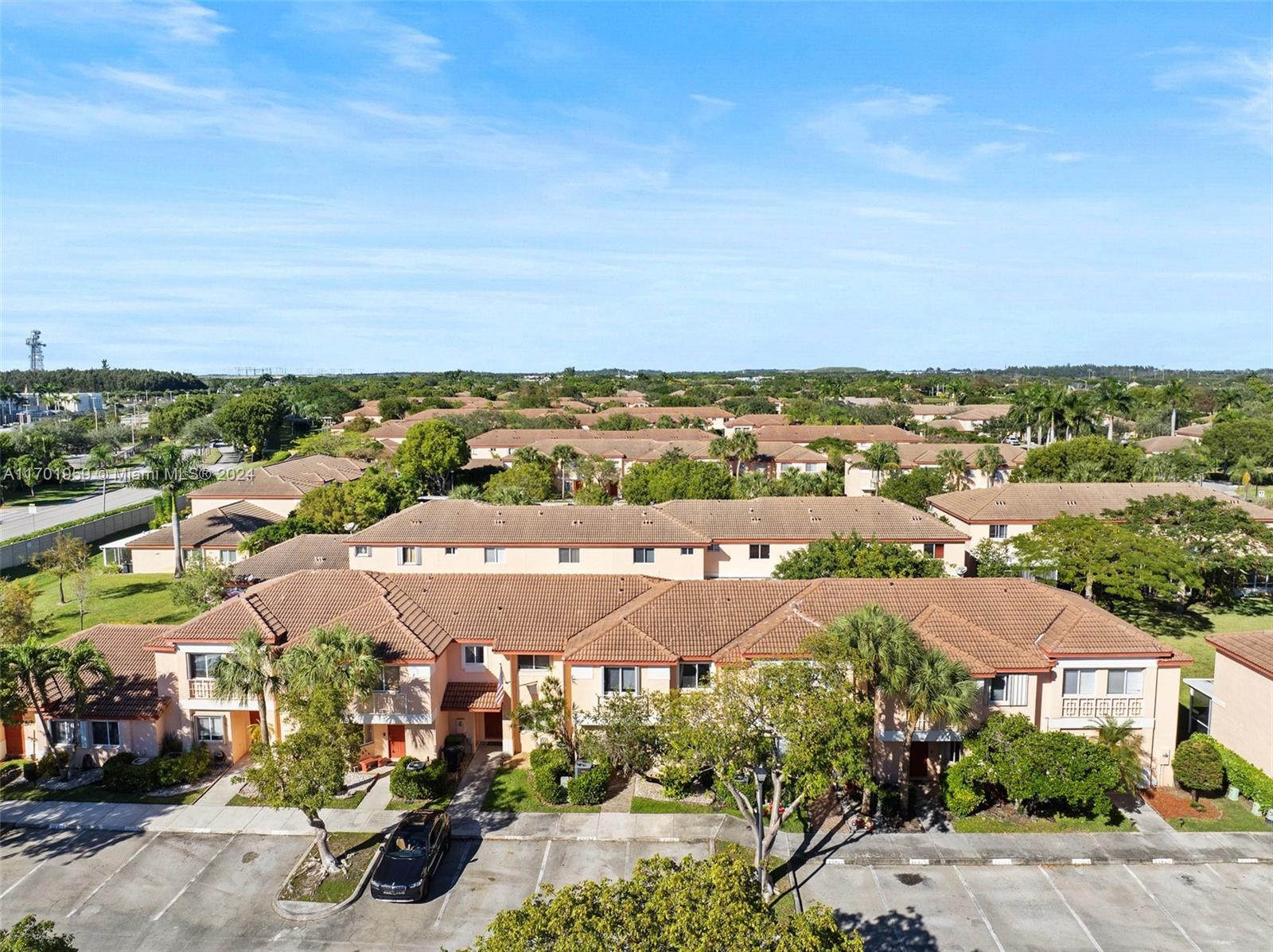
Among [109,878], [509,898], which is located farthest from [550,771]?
[109,878]

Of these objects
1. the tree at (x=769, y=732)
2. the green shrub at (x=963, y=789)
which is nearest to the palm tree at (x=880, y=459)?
the green shrub at (x=963, y=789)

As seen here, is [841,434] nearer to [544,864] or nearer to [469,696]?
[469,696]

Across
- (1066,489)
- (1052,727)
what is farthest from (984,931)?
(1066,489)

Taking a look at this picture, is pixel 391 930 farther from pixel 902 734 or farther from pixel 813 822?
pixel 902 734

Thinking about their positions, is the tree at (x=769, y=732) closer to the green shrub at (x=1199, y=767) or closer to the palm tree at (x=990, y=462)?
the green shrub at (x=1199, y=767)

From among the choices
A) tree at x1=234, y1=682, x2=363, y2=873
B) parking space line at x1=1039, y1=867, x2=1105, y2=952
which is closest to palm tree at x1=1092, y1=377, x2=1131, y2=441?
parking space line at x1=1039, y1=867, x2=1105, y2=952

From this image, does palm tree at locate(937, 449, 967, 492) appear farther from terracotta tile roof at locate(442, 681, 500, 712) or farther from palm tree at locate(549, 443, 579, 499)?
terracotta tile roof at locate(442, 681, 500, 712)
